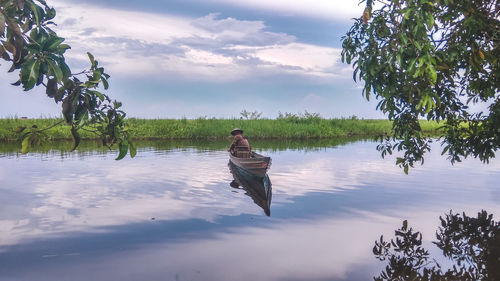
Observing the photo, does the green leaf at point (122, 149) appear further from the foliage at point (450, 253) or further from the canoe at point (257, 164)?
the canoe at point (257, 164)

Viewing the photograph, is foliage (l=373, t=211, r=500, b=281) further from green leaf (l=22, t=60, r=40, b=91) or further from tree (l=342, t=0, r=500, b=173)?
green leaf (l=22, t=60, r=40, b=91)

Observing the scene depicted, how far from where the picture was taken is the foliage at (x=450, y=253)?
692cm

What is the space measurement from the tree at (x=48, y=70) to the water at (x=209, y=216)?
124 inches

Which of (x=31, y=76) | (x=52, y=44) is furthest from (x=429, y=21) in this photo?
(x=31, y=76)

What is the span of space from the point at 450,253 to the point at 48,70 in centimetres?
725

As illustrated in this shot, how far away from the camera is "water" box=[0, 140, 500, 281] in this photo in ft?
23.7

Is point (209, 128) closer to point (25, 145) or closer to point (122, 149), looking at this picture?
point (122, 149)

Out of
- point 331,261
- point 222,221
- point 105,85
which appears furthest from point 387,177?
point 105,85

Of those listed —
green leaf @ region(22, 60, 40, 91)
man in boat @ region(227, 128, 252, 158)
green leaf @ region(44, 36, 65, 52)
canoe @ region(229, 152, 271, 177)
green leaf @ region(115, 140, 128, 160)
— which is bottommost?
canoe @ region(229, 152, 271, 177)

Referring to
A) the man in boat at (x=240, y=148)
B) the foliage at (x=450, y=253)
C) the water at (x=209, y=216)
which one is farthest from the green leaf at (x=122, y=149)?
the man in boat at (x=240, y=148)

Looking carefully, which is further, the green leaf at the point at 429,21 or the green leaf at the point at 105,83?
the green leaf at the point at 429,21

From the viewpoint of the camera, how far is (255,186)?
14.8 meters

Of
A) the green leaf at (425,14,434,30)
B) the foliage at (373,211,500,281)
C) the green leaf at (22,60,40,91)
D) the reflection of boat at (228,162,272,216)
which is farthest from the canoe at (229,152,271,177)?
the green leaf at (22,60,40,91)

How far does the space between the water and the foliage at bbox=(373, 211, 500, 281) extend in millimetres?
284
